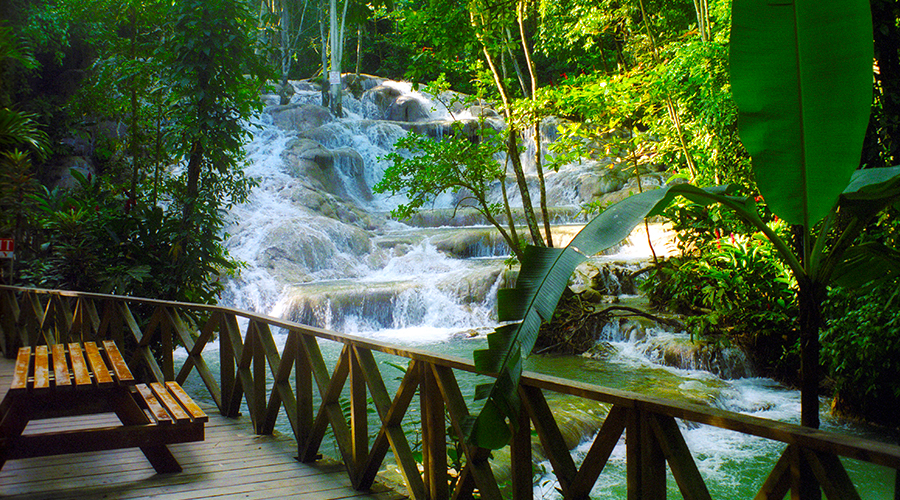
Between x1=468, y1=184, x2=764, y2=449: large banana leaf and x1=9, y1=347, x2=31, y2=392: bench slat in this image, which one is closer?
x1=468, y1=184, x2=764, y2=449: large banana leaf

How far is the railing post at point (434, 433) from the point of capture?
264 cm

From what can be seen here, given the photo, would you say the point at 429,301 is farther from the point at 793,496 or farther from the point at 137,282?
the point at 793,496

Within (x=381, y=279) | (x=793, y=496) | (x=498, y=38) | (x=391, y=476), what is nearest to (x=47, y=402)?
(x=391, y=476)

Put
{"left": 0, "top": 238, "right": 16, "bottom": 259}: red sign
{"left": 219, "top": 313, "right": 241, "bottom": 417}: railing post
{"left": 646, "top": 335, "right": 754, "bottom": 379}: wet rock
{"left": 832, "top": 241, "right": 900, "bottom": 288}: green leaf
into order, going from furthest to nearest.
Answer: {"left": 646, "top": 335, "right": 754, "bottom": 379}: wet rock → {"left": 0, "top": 238, "right": 16, "bottom": 259}: red sign → {"left": 219, "top": 313, "right": 241, "bottom": 417}: railing post → {"left": 832, "top": 241, "right": 900, "bottom": 288}: green leaf

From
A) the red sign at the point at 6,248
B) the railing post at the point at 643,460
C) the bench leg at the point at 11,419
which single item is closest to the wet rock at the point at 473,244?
the red sign at the point at 6,248

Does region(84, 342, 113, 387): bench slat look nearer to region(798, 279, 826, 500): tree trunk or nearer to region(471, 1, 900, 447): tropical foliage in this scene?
region(471, 1, 900, 447): tropical foliage

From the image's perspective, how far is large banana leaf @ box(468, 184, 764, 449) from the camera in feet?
5.45

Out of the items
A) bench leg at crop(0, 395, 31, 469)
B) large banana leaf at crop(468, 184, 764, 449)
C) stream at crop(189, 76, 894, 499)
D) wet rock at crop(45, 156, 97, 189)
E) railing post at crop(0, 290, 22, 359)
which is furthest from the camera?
wet rock at crop(45, 156, 97, 189)

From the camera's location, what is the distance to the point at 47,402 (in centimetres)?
309

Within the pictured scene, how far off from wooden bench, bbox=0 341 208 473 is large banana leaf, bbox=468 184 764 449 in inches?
76.2

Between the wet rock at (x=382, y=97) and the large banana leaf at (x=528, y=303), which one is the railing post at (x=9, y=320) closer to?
the large banana leaf at (x=528, y=303)

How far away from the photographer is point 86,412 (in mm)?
3119

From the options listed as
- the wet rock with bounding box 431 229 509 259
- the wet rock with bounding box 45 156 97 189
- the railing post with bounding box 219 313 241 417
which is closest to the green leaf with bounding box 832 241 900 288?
the railing post with bounding box 219 313 241 417

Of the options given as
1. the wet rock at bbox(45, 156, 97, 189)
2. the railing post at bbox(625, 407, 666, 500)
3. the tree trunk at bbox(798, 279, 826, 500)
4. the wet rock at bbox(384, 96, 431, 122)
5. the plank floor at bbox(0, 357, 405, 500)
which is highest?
the wet rock at bbox(384, 96, 431, 122)
